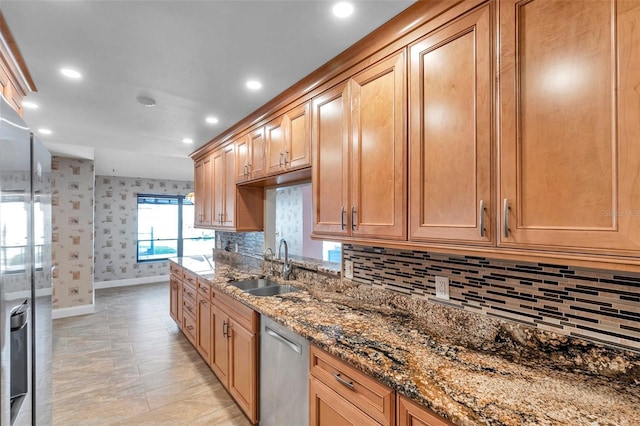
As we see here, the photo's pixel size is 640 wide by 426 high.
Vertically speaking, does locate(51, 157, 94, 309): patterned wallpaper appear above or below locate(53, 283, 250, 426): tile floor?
above

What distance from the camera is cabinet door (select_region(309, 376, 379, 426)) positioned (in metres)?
1.25

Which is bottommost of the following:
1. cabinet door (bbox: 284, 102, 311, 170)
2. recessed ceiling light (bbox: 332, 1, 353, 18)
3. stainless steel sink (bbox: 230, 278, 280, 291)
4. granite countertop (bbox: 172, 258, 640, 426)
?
stainless steel sink (bbox: 230, 278, 280, 291)

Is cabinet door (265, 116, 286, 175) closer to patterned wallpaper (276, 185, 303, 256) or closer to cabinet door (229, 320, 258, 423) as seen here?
patterned wallpaper (276, 185, 303, 256)

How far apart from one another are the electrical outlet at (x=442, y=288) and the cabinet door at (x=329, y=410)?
0.71 meters

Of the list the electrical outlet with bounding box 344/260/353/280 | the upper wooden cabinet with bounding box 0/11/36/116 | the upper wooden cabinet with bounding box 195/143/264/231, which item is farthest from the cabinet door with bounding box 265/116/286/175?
the upper wooden cabinet with bounding box 0/11/36/116

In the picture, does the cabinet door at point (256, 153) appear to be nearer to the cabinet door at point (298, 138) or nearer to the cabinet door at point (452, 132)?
the cabinet door at point (298, 138)

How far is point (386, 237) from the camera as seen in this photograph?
5.11 feet

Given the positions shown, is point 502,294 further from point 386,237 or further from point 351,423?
point 351,423

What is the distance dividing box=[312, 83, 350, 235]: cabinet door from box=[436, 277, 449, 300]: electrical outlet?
577 millimetres

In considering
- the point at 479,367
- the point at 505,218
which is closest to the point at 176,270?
the point at 479,367

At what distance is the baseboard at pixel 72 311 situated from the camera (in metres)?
4.51

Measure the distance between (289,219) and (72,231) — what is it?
141 inches

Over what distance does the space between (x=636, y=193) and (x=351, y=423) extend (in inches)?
49.9

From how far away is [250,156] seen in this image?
2.97 m
